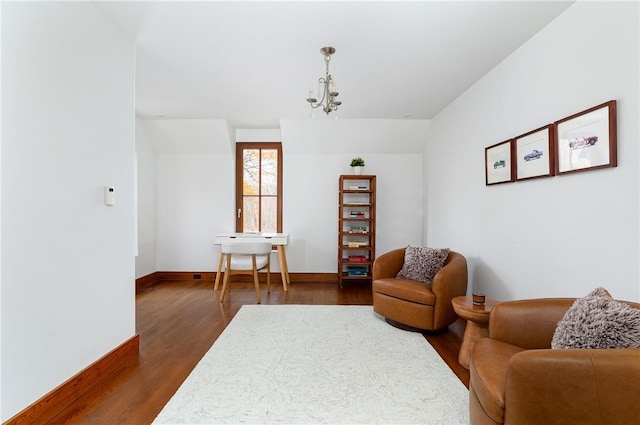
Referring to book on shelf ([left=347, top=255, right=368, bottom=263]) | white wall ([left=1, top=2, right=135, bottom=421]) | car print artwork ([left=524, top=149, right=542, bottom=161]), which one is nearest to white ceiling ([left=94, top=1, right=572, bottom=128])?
white wall ([left=1, top=2, right=135, bottom=421])

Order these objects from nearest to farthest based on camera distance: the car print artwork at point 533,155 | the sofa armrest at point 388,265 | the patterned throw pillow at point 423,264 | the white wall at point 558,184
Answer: the white wall at point 558,184, the car print artwork at point 533,155, the patterned throw pillow at point 423,264, the sofa armrest at point 388,265

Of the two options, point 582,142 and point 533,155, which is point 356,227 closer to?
point 533,155

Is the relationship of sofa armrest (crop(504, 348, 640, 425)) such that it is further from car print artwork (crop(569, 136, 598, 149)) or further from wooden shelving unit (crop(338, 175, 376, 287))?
wooden shelving unit (crop(338, 175, 376, 287))

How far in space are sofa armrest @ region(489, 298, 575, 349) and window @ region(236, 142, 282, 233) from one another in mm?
3959

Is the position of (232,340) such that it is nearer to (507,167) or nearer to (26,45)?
(26,45)

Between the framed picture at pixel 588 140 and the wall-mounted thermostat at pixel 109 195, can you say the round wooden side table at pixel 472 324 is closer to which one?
the framed picture at pixel 588 140

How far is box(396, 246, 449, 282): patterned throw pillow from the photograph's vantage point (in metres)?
3.24

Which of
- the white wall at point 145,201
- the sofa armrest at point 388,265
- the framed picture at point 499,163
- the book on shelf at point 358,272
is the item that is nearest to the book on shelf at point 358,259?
the book on shelf at point 358,272

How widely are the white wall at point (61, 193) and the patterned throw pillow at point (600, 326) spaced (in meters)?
2.66

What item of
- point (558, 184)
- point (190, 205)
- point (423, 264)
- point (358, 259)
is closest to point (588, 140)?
point (558, 184)

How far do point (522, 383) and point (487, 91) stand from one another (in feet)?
9.14

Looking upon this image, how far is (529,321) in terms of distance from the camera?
1.73 meters

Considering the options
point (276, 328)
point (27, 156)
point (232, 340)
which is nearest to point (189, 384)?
point (232, 340)

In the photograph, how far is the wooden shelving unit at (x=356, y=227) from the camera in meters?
4.89
